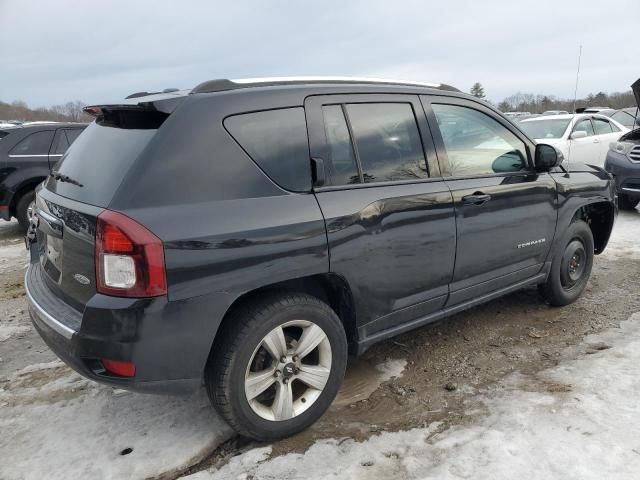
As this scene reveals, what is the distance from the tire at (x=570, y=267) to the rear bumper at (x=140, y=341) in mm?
3101

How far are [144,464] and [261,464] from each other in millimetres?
583

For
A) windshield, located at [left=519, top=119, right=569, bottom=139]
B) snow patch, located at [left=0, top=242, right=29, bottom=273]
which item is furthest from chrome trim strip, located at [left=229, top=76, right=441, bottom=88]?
windshield, located at [left=519, top=119, right=569, bottom=139]

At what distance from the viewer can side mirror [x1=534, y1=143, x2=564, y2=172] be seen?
3.78 meters

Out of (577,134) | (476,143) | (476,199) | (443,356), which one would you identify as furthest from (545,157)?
(577,134)

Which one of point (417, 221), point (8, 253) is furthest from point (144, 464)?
point (8, 253)

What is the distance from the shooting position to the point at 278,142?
2592 mm

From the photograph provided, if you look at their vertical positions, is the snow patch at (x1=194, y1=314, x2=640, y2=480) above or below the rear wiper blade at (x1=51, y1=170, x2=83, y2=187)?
below

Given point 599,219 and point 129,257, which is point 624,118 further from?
point 129,257

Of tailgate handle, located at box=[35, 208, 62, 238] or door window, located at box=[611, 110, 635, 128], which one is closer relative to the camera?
tailgate handle, located at box=[35, 208, 62, 238]

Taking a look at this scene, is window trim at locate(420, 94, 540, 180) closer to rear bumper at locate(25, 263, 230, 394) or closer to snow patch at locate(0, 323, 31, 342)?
rear bumper at locate(25, 263, 230, 394)

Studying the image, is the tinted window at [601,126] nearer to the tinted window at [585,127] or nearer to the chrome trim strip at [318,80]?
the tinted window at [585,127]

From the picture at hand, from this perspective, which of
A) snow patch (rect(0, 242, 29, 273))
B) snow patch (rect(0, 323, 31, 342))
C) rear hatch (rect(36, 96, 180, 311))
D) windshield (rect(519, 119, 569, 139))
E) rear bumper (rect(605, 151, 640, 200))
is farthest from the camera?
windshield (rect(519, 119, 569, 139))

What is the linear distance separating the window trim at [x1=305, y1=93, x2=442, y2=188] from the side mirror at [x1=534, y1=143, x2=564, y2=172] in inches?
42.8

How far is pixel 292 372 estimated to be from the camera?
2594 millimetres
